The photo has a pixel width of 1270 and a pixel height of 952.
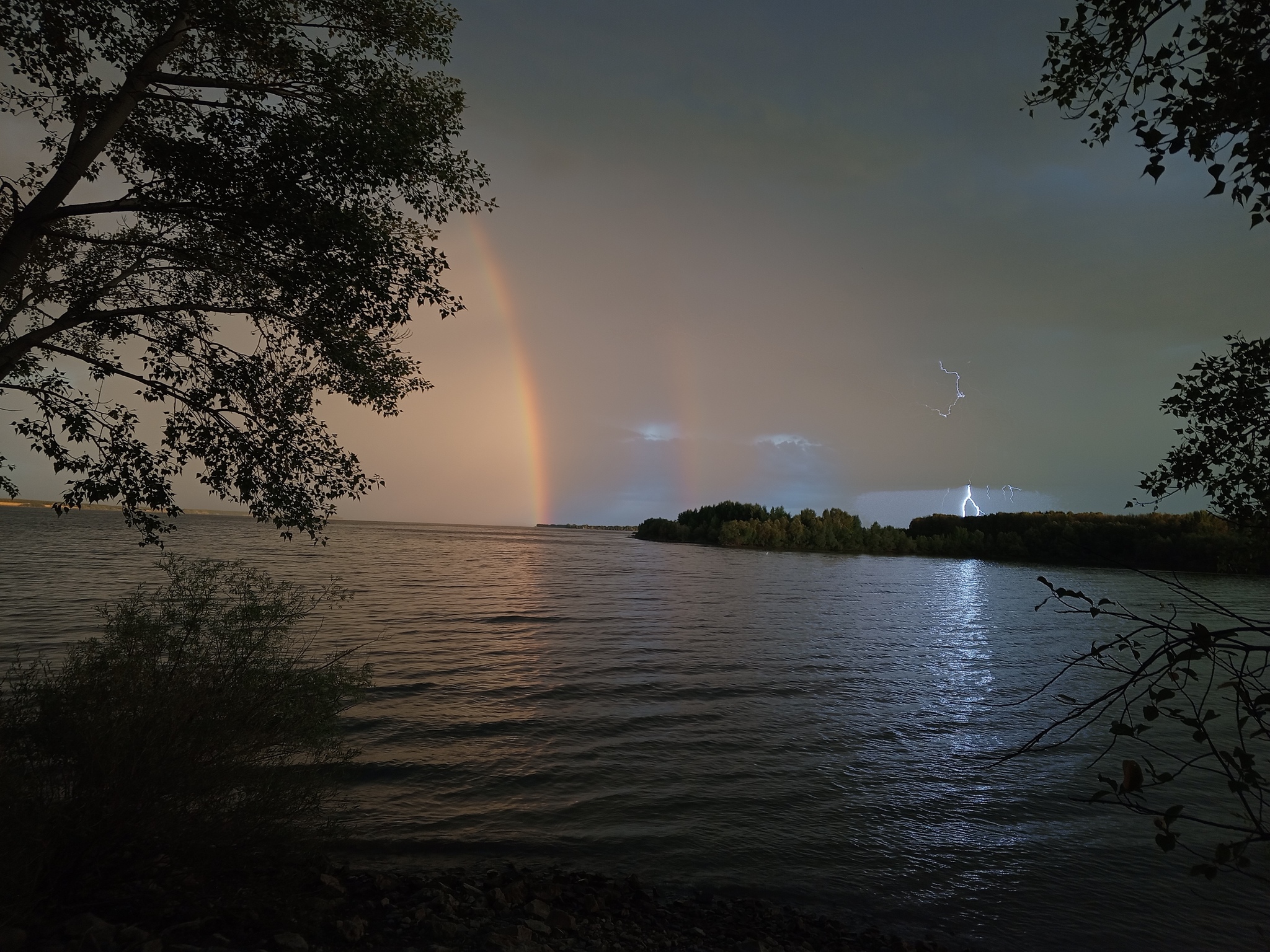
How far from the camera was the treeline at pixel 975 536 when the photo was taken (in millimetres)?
99438

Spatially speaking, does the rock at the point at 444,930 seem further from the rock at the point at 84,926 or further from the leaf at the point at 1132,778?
the leaf at the point at 1132,778

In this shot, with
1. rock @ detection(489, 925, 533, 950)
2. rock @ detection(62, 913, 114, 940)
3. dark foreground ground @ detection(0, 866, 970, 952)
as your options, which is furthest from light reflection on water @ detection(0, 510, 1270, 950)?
rock @ detection(62, 913, 114, 940)

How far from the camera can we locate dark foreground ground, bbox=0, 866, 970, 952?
5441 mm

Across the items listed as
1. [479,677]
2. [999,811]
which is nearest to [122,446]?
[479,677]

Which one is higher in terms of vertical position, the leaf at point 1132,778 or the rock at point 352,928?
the leaf at point 1132,778

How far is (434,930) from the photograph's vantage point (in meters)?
6.17

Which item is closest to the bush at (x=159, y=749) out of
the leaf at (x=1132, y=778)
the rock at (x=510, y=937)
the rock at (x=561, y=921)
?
the rock at (x=510, y=937)

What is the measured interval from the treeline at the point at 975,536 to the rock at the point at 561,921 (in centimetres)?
10657

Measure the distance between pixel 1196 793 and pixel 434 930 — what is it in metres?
13.2

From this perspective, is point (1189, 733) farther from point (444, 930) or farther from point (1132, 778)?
point (444, 930)

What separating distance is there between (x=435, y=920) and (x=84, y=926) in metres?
2.73

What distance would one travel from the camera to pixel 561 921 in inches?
258

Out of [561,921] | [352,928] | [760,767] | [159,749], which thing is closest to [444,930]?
[352,928]

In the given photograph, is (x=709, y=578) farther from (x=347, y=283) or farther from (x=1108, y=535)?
(x=1108, y=535)
